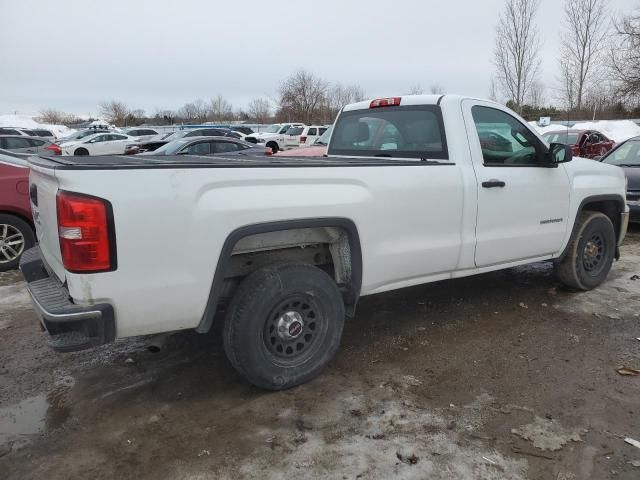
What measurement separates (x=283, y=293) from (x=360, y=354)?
44.1 inches

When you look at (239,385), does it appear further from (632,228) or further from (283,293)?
(632,228)

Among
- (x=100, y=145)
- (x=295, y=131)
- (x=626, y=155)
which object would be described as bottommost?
(x=626, y=155)

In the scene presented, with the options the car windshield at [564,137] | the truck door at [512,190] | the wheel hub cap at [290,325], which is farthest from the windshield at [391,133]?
the car windshield at [564,137]

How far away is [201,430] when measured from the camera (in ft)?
9.83

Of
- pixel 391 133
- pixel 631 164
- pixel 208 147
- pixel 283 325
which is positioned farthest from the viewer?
pixel 208 147

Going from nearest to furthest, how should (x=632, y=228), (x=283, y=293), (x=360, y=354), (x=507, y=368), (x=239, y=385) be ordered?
(x=283, y=293) → (x=239, y=385) → (x=507, y=368) → (x=360, y=354) → (x=632, y=228)

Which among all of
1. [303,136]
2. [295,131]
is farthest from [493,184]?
[295,131]

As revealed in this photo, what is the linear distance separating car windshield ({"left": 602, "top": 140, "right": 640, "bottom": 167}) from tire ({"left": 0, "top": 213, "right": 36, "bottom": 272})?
377 inches

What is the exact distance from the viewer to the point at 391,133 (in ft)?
15.1

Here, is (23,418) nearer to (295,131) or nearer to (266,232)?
(266,232)

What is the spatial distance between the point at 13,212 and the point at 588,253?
6.62m

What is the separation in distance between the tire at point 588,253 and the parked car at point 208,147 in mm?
9297

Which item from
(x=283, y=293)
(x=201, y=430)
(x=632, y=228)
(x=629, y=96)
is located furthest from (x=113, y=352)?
(x=629, y=96)

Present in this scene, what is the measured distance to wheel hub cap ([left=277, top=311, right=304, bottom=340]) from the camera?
→ 130 inches
